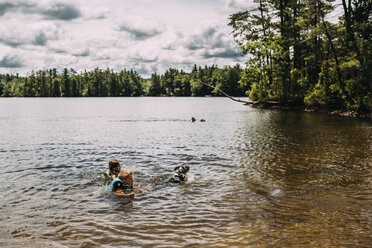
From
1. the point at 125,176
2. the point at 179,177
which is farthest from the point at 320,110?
the point at 125,176

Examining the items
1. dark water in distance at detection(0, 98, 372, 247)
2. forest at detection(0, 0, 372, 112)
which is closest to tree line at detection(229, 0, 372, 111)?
forest at detection(0, 0, 372, 112)

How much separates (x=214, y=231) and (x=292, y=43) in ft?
150

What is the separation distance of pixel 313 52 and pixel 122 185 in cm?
4448

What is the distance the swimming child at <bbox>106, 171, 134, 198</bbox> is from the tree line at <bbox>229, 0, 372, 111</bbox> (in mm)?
29999

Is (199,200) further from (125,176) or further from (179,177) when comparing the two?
(125,176)

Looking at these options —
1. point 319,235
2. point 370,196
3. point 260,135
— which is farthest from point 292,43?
point 319,235

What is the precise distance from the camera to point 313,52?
4597 centimetres

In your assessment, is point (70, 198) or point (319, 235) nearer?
point (319, 235)

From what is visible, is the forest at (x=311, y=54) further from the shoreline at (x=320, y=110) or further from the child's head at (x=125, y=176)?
the child's head at (x=125, y=176)

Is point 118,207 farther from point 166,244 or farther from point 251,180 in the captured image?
point 251,180

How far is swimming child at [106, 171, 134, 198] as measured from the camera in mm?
10031

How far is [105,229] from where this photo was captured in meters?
7.39

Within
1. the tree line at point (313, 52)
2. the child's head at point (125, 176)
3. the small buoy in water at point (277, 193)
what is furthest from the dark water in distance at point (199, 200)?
the tree line at point (313, 52)

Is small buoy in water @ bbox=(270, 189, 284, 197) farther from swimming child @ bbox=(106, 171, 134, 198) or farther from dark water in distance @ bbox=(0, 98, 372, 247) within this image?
swimming child @ bbox=(106, 171, 134, 198)
